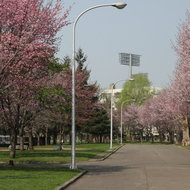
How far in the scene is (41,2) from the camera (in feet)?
61.2

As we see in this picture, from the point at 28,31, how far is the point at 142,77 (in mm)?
76448

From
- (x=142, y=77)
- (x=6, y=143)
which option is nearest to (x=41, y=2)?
(x=6, y=143)

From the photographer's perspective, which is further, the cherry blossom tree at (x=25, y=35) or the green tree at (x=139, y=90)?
the green tree at (x=139, y=90)

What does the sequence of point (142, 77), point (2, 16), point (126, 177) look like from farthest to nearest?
point (142, 77)
point (2, 16)
point (126, 177)

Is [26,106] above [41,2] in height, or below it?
below

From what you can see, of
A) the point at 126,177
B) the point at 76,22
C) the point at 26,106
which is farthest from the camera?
the point at 26,106

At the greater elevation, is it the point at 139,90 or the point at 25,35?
the point at 139,90

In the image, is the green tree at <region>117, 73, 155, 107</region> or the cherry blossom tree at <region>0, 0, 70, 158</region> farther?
the green tree at <region>117, 73, 155, 107</region>

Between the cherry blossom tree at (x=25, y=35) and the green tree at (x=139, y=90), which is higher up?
the green tree at (x=139, y=90)

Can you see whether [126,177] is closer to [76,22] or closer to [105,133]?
[76,22]

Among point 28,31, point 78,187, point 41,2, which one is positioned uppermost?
point 41,2

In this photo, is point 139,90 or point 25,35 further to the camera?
point 139,90

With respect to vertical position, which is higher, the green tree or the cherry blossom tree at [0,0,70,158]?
the green tree

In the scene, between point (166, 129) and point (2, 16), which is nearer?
point (2, 16)
